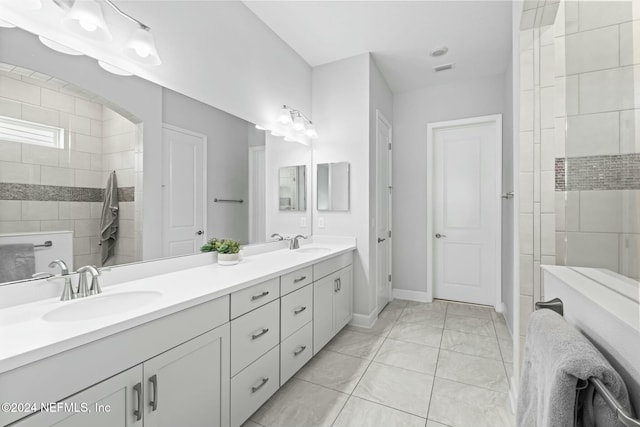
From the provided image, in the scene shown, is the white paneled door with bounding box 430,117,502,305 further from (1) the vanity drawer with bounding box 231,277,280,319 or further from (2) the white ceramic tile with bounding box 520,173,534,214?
(1) the vanity drawer with bounding box 231,277,280,319

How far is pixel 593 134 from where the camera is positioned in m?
0.84

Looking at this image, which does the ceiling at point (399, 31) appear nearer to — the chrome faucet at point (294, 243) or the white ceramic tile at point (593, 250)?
the chrome faucet at point (294, 243)

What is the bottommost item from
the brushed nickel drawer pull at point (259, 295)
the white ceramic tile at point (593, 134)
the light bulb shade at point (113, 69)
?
the brushed nickel drawer pull at point (259, 295)

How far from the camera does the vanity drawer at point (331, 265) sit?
216cm

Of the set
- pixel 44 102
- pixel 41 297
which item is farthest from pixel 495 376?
pixel 44 102

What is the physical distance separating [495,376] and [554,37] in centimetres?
208

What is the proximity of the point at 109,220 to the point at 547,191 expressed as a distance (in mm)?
2242

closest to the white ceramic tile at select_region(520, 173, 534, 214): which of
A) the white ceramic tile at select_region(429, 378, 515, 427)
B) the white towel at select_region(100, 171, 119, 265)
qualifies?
the white ceramic tile at select_region(429, 378, 515, 427)

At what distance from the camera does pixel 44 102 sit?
1.18 metres

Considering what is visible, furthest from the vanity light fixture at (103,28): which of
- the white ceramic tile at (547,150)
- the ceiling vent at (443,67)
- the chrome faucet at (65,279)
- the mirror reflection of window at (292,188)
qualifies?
the ceiling vent at (443,67)

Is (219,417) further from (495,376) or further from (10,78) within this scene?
(495,376)

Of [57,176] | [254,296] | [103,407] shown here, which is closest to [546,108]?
[254,296]

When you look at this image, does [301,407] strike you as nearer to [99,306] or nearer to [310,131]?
[99,306]

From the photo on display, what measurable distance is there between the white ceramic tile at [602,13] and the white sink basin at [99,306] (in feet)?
5.73
